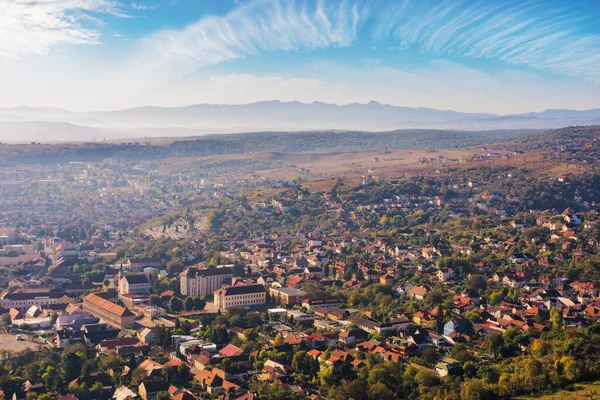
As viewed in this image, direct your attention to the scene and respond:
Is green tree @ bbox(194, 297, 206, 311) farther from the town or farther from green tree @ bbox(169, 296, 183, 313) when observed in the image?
green tree @ bbox(169, 296, 183, 313)

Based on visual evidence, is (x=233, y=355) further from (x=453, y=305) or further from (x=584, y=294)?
(x=584, y=294)

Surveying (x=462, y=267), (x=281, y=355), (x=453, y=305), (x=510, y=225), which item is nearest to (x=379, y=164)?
(x=510, y=225)

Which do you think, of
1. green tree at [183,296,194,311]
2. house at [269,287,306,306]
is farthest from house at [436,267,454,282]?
green tree at [183,296,194,311]

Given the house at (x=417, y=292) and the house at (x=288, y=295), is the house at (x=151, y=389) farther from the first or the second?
the house at (x=417, y=292)

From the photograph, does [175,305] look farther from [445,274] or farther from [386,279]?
[445,274]

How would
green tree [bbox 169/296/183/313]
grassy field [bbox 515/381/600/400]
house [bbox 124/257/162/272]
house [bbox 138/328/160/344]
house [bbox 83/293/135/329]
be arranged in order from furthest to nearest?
1. house [bbox 124/257/162/272]
2. green tree [bbox 169/296/183/313]
3. house [bbox 83/293/135/329]
4. house [bbox 138/328/160/344]
5. grassy field [bbox 515/381/600/400]

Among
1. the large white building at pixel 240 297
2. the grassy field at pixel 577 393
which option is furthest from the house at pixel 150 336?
the grassy field at pixel 577 393

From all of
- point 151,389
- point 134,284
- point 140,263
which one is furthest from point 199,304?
point 151,389
